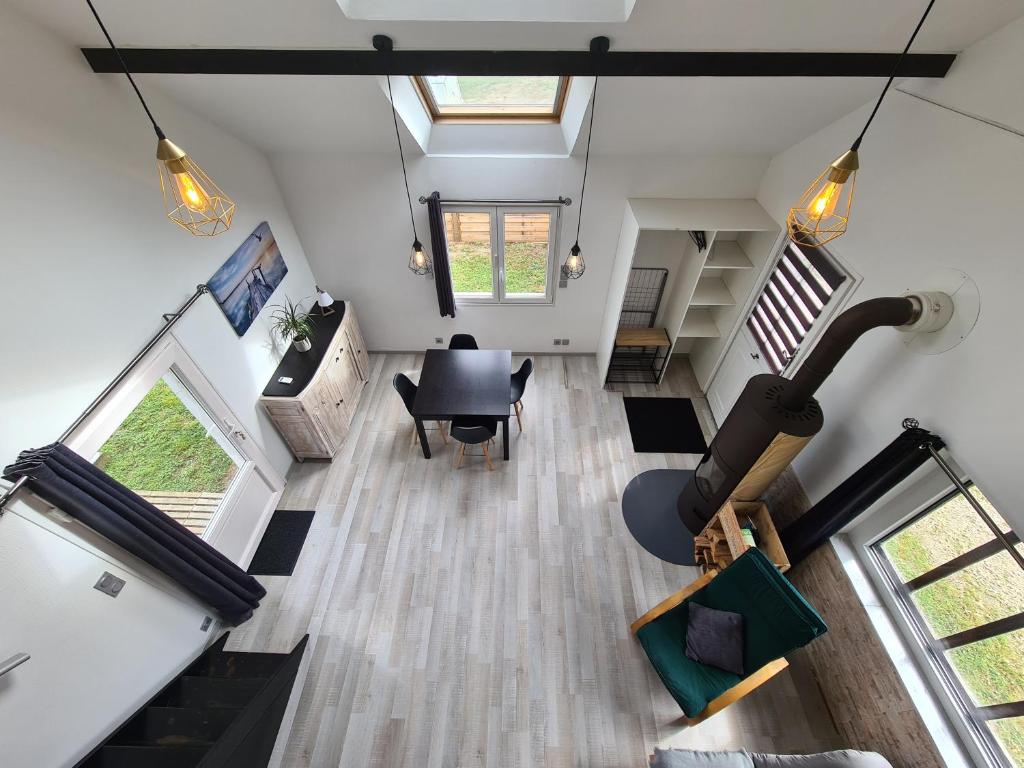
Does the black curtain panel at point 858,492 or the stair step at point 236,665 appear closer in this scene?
the black curtain panel at point 858,492

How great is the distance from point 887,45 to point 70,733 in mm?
5511

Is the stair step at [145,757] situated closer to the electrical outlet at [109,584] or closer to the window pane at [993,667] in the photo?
the electrical outlet at [109,584]

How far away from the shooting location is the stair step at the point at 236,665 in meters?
3.04

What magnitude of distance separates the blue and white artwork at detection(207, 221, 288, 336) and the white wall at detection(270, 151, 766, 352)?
664 millimetres

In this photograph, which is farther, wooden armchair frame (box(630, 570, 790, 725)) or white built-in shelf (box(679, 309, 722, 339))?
white built-in shelf (box(679, 309, 722, 339))

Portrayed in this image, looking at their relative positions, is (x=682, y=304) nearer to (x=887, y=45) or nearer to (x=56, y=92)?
(x=887, y=45)

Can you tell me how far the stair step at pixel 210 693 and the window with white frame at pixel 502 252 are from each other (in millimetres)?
4055

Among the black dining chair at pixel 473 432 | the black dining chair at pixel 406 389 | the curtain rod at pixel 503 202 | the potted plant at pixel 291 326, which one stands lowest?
the black dining chair at pixel 473 432


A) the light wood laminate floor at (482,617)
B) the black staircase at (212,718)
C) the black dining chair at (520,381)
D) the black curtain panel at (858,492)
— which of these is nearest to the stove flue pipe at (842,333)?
the black curtain panel at (858,492)

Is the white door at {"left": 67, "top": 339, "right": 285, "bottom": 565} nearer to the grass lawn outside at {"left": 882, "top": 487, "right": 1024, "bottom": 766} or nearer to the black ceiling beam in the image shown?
the black ceiling beam

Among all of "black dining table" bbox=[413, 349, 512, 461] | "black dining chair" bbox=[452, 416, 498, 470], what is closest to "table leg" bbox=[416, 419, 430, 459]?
"black dining table" bbox=[413, 349, 512, 461]

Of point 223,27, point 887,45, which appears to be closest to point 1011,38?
point 887,45

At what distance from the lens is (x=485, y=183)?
13.8 ft

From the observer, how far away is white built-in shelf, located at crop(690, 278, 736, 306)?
4.43 meters
